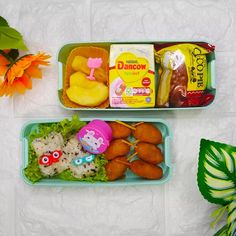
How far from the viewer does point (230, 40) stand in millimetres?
1117

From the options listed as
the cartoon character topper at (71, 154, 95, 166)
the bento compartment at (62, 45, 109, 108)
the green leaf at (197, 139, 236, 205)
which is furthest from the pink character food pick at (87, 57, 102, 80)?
the green leaf at (197, 139, 236, 205)

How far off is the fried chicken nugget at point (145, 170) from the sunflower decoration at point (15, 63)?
38 centimetres

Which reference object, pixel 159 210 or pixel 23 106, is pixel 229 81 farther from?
pixel 23 106

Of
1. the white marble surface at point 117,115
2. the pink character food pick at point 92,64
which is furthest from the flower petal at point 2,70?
the pink character food pick at point 92,64

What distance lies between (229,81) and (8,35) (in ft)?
2.18

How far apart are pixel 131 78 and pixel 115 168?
0.85ft

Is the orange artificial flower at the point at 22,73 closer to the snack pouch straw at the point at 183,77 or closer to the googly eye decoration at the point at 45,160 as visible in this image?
the googly eye decoration at the point at 45,160

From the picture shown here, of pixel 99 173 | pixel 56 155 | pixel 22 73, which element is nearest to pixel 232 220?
pixel 99 173

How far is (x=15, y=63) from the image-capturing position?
1023mm

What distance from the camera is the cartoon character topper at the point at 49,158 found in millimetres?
1007

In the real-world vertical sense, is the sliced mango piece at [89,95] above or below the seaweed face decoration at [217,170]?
above

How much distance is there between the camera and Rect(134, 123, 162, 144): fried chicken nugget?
1.03m

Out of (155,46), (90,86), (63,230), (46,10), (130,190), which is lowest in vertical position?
(63,230)

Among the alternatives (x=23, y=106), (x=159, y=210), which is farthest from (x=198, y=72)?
(x=23, y=106)
